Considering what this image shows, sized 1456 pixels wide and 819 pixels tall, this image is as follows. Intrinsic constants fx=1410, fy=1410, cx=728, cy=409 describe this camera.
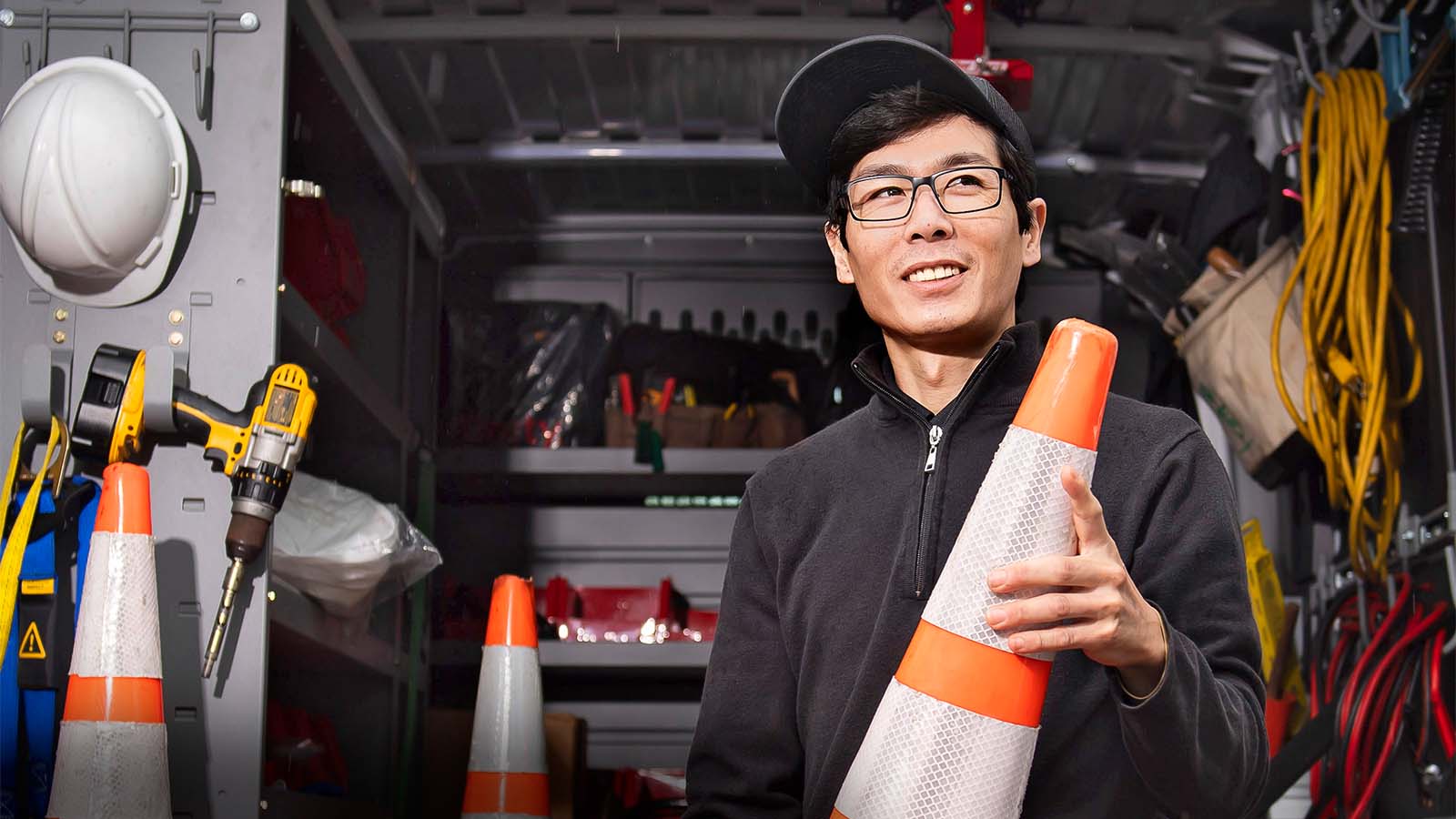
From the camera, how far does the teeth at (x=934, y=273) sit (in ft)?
5.78

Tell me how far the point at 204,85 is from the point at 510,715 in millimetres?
1472

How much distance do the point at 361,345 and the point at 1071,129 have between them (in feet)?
6.96

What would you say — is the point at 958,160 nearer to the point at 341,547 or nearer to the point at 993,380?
the point at 993,380

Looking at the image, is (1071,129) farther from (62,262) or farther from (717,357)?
(62,262)

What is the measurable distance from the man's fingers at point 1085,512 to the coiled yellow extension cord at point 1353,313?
7.06 ft

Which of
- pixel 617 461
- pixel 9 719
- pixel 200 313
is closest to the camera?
pixel 9 719

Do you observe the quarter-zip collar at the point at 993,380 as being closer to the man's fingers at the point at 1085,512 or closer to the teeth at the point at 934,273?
the teeth at the point at 934,273

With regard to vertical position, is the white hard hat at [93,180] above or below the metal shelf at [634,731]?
above

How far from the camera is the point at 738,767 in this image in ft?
5.98

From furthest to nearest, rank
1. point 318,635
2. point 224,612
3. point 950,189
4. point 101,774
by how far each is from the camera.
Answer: point 318,635 → point 224,612 → point 101,774 → point 950,189

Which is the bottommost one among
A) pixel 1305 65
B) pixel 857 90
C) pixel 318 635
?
pixel 318 635

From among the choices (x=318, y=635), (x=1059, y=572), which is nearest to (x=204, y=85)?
(x=318, y=635)

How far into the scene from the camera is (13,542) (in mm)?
2215

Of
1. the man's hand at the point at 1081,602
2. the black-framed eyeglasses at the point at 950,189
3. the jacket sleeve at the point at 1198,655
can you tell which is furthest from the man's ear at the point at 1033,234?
the man's hand at the point at 1081,602
